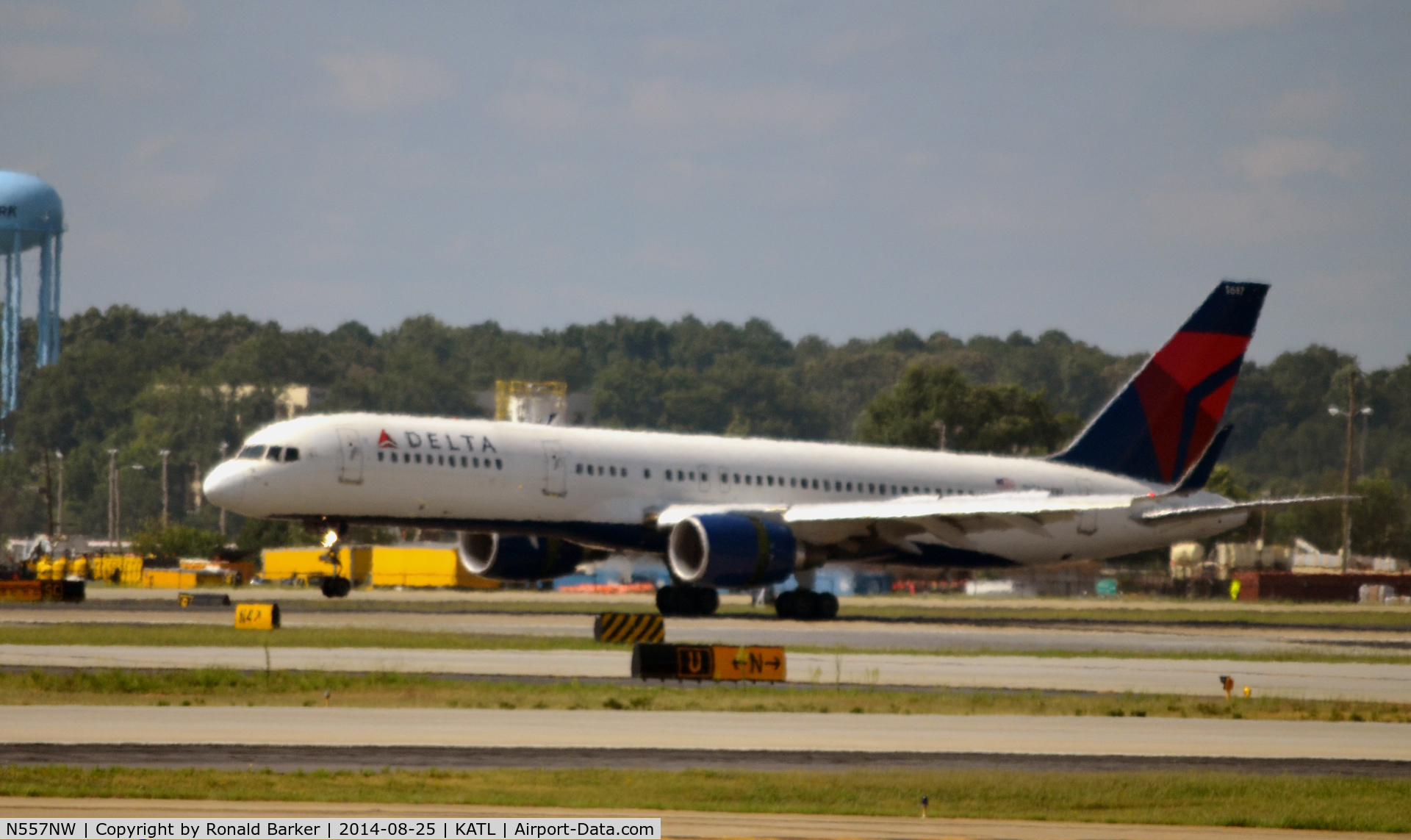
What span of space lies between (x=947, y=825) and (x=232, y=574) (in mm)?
81359

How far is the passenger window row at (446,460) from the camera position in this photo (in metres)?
50.1

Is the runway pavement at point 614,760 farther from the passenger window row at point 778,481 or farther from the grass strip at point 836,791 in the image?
the passenger window row at point 778,481

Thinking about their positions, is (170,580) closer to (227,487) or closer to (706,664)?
(227,487)

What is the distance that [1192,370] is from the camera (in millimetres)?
62969

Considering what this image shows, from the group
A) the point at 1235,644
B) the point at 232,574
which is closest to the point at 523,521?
the point at 1235,644

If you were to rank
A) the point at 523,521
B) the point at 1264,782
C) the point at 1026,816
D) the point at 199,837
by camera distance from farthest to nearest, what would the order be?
the point at 523,521, the point at 1264,782, the point at 1026,816, the point at 199,837

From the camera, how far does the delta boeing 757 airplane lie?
165 feet

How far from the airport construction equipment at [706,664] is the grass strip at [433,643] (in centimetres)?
662

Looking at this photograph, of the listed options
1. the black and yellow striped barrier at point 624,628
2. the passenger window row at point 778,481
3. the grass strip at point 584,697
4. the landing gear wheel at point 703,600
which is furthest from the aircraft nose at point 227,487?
the grass strip at point 584,697

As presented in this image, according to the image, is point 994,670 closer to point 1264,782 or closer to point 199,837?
point 1264,782

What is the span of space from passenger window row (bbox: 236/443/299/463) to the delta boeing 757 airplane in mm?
56

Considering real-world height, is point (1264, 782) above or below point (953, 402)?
below
